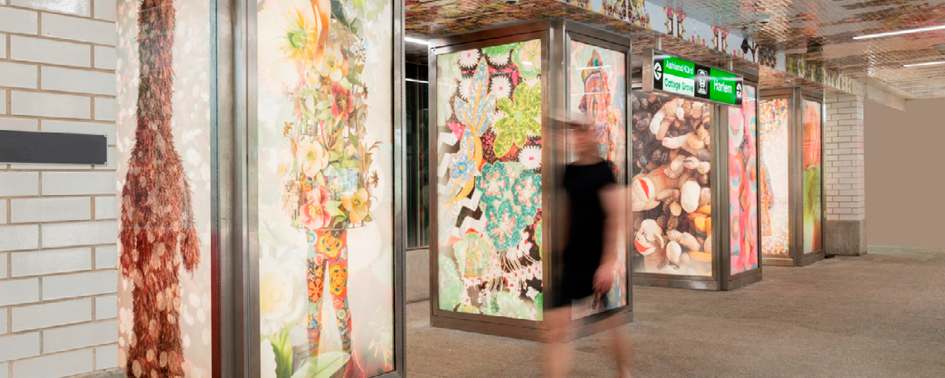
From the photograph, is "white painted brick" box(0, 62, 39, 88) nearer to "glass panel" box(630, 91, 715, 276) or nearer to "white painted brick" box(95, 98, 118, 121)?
"white painted brick" box(95, 98, 118, 121)

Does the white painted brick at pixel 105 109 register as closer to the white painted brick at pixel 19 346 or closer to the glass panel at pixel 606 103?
the white painted brick at pixel 19 346

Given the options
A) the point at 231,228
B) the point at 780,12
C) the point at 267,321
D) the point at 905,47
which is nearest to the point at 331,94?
the point at 231,228

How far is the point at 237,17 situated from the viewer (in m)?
3.96

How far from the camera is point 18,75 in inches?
119

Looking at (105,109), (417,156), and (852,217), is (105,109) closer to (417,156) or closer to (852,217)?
(417,156)

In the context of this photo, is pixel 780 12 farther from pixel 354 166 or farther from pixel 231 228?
pixel 231 228

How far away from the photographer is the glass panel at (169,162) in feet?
12.9

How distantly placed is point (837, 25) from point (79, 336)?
8345 millimetres

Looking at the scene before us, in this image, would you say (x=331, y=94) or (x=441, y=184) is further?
(x=441, y=184)

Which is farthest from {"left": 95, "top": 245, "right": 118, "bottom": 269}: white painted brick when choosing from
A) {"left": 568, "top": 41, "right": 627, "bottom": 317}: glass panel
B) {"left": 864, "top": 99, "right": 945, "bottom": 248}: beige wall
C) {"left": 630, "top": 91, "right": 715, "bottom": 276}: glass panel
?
{"left": 864, "top": 99, "right": 945, "bottom": 248}: beige wall

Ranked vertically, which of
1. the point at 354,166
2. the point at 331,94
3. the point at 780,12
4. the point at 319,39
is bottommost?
the point at 354,166

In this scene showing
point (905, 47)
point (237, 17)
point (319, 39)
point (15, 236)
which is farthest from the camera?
point (905, 47)

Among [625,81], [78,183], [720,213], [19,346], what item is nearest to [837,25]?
[720,213]

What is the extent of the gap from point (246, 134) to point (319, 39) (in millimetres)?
736
